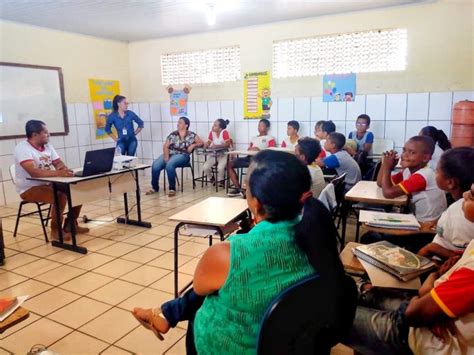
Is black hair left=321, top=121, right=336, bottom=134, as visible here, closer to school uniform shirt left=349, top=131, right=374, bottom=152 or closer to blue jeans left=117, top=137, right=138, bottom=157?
school uniform shirt left=349, top=131, right=374, bottom=152

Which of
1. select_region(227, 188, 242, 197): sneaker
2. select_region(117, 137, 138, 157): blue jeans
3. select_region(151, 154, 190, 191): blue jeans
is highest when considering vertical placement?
select_region(117, 137, 138, 157): blue jeans

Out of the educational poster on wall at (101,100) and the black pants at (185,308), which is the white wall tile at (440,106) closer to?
the black pants at (185,308)

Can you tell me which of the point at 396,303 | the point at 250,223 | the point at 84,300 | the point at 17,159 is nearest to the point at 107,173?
the point at 17,159

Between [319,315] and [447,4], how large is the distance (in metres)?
4.96

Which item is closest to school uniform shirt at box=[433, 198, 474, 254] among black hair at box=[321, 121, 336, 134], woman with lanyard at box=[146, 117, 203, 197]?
black hair at box=[321, 121, 336, 134]

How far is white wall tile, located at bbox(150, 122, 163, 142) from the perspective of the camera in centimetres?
691

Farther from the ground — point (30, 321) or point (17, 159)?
point (17, 159)

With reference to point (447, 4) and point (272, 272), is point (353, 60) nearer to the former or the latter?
point (447, 4)

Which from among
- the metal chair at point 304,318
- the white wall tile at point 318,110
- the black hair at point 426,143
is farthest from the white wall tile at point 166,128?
the metal chair at point 304,318

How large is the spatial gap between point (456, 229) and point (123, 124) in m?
5.43

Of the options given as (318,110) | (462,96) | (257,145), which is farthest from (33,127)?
(462,96)

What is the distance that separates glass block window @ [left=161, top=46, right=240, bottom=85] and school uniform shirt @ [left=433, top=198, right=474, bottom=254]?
4.81 metres

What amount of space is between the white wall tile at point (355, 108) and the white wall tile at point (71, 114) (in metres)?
4.25

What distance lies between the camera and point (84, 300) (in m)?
2.54
